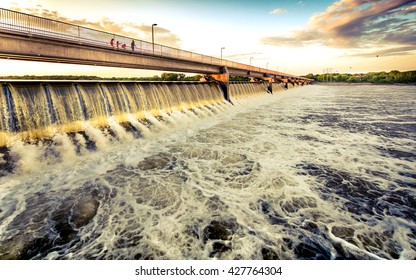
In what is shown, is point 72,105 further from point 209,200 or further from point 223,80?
point 223,80

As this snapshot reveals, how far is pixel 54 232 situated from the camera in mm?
5137

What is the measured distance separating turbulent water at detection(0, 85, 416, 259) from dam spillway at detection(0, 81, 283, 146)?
98cm

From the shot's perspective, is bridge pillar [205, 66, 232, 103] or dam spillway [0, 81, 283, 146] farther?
bridge pillar [205, 66, 232, 103]

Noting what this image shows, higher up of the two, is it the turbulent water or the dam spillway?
the dam spillway

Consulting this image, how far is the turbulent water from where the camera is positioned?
4.59 metres

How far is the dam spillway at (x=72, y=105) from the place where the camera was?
10.4 m

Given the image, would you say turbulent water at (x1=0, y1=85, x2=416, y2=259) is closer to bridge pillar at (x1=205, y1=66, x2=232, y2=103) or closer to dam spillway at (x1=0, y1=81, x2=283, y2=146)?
dam spillway at (x1=0, y1=81, x2=283, y2=146)

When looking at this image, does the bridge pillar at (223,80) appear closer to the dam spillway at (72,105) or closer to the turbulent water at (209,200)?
the dam spillway at (72,105)

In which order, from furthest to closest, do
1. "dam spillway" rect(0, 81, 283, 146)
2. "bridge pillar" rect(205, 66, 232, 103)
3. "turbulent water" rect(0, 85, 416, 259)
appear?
1. "bridge pillar" rect(205, 66, 232, 103)
2. "dam spillway" rect(0, 81, 283, 146)
3. "turbulent water" rect(0, 85, 416, 259)

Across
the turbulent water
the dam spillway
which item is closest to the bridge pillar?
the dam spillway

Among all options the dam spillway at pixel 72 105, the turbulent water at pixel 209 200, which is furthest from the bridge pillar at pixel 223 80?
the turbulent water at pixel 209 200

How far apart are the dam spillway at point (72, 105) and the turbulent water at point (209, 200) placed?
0.98 meters

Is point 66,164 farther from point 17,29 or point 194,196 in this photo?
point 17,29
